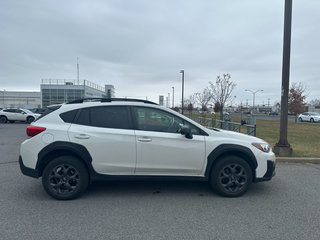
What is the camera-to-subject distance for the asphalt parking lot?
10.3ft

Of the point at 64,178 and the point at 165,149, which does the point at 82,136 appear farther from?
the point at 165,149

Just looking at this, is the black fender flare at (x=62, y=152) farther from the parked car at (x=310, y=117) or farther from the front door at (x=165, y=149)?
the parked car at (x=310, y=117)

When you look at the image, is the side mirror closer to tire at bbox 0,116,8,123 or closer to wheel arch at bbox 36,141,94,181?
wheel arch at bbox 36,141,94,181

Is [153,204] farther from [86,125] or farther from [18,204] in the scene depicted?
[18,204]

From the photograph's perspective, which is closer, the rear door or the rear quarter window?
the rear door

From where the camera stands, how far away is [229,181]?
4.39 metres

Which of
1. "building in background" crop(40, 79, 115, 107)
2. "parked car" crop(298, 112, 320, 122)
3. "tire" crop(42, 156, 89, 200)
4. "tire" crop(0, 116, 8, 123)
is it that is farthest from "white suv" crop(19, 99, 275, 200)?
"building in background" crop(40, 79, 115, 107)

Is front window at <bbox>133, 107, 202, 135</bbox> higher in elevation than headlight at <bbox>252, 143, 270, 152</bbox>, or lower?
higher

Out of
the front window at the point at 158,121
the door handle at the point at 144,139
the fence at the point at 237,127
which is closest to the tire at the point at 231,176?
the front window at the point at 158,121

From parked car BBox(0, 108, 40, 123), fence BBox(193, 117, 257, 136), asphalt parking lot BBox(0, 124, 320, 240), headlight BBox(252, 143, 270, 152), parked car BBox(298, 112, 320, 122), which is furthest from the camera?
parked car BBox(298, 112, 320, 122)

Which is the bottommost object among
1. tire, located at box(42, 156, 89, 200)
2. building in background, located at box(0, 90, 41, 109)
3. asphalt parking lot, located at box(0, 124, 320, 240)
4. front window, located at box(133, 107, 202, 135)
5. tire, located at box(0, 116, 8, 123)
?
→ asphalt parking lot, located at box(0, 124, 320, 240)

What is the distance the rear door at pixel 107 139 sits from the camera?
4148 mm

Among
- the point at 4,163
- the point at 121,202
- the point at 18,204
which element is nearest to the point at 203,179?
the point at 121,202

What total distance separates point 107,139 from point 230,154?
7.19ft
